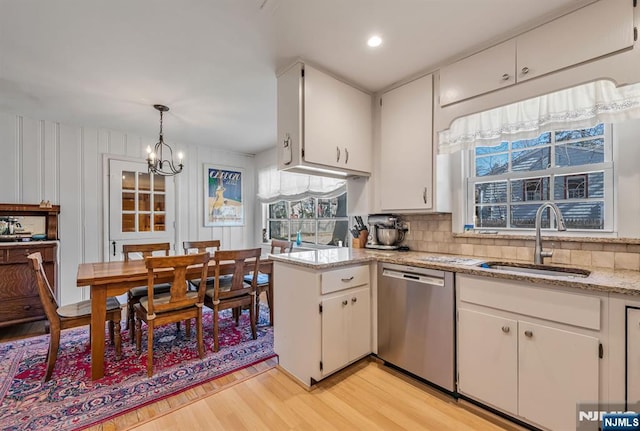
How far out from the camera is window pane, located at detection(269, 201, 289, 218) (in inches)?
188

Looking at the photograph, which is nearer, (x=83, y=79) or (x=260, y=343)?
(x=83, y=79)

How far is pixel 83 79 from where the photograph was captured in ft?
A: 7.98

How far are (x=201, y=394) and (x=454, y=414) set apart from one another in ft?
5.37

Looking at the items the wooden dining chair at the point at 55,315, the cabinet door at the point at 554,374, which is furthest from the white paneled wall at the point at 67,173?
the cabinet door at the point at 554,374

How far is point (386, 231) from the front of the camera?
8.57 ft

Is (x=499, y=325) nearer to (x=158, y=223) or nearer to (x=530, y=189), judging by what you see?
(x=530, y=189)

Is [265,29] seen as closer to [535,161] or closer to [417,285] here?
[417,285]

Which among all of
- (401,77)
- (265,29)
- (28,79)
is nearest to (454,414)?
(401,77)

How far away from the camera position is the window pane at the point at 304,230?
165 inches

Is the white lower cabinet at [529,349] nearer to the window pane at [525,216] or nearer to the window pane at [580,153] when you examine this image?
the window pane at [525,216]

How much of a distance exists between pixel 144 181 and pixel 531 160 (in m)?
4.76

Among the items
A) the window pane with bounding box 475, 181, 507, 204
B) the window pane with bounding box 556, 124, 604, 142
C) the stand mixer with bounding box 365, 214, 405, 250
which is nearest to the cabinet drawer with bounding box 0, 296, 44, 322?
the stand mixer with bounding box 365, 214, 405, 250

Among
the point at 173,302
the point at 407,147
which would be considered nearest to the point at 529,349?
the point at 407,147

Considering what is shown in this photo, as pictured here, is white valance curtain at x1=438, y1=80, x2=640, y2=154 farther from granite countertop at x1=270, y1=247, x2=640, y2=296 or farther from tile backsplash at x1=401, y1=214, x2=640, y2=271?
granite countertop at x1=270, y1=247, x2=640, y2=296
